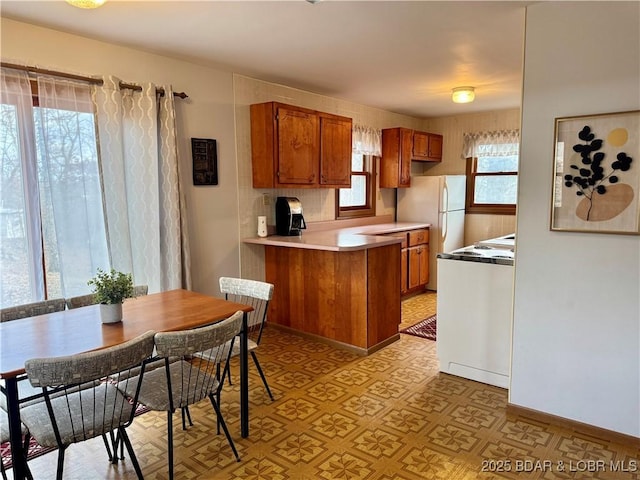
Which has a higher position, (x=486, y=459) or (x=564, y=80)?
(x=564, y=80)

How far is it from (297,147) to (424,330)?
2.22 metres

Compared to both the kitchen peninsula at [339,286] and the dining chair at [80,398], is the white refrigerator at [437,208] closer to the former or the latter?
the kitchen peninsula at [339,286]

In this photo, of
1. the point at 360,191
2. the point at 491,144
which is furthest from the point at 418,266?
the point at 491,144

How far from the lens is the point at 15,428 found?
5.32ft

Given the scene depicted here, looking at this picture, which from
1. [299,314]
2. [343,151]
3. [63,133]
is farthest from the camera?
[343,151]

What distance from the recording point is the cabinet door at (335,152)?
14.5ft

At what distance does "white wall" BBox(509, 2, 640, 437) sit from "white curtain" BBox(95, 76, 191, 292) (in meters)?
2.54

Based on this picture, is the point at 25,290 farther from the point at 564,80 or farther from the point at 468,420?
the point at 564,80

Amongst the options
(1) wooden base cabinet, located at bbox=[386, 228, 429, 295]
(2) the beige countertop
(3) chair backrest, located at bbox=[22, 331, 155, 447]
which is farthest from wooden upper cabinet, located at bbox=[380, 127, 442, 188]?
(3) chair backrest, located at bbox=[22, 331, 155, 447]

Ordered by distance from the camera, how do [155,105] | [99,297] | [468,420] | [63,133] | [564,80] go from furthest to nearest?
[155,105], [63,133], [468,420], [564,80], [99,297]

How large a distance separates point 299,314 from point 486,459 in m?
2.21

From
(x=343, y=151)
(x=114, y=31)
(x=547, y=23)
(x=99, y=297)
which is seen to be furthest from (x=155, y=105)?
(x=547, y=23)

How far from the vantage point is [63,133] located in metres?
2.83

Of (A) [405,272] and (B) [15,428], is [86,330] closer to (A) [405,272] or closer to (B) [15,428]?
(B) [15,428]
